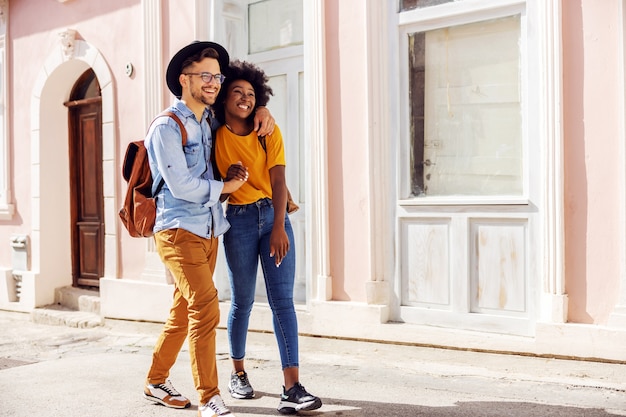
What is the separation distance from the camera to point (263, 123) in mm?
4137

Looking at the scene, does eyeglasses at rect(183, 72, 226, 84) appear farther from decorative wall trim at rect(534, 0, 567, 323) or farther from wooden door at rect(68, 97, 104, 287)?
wooden door at rect(68, 97, 104, 287)

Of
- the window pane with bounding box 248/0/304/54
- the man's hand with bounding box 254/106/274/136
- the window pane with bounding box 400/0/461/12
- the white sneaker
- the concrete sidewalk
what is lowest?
the concrete sidewalk

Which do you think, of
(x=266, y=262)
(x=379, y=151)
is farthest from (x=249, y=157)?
(x=379, y=151)

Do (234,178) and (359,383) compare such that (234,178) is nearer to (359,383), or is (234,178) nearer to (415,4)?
(359,383)

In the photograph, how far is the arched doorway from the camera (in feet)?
30.9

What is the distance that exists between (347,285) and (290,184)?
1.41 m

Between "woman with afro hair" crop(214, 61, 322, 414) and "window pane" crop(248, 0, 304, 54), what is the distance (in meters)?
3.18

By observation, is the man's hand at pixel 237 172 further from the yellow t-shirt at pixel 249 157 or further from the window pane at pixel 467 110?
the window pane at pixel 467 110

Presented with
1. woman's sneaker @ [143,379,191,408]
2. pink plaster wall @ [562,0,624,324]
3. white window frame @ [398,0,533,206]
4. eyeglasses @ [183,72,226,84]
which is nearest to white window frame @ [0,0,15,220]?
white window frame @ [398,0,533,206]

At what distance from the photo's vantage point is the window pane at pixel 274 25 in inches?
288

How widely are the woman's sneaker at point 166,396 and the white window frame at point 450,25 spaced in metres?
2.55

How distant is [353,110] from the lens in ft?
20.7

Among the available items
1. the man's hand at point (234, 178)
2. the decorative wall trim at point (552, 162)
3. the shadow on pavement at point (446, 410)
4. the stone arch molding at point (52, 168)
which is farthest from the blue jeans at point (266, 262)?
the stone arch molding at point (52, 168)

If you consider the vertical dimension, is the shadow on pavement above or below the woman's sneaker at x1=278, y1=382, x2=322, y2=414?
below
